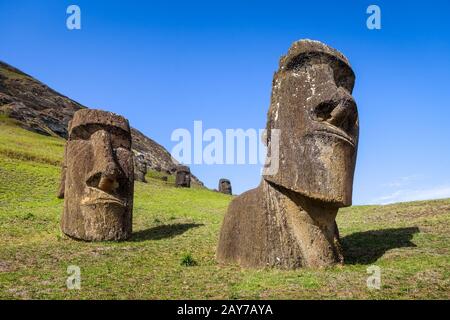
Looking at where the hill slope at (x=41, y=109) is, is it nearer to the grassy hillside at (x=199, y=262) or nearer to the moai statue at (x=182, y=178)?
the moai statue at (x=182, y=178)

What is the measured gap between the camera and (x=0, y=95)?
89125 millimetres

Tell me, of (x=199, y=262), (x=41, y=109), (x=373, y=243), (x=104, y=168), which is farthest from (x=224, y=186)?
(x=41, y=109)

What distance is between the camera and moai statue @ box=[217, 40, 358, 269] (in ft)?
33.8

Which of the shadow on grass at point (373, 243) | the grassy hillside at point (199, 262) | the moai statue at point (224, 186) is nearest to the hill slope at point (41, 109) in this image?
the moai statue at point (224, 186)

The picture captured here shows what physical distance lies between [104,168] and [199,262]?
16.0 ft

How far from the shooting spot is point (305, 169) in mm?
10352

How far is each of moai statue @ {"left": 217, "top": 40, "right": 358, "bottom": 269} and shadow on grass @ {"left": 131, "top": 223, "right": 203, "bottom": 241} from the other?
20.9 ft

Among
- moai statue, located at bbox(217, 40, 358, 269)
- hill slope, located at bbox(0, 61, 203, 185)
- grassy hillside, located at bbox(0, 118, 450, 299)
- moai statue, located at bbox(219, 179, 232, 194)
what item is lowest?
grassy hillside, located at bbox(0, 118, 450, 299)

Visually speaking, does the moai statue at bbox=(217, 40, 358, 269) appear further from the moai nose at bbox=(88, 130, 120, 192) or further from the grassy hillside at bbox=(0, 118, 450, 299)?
the moai nose at bbox=(88, 130, 120, 192)

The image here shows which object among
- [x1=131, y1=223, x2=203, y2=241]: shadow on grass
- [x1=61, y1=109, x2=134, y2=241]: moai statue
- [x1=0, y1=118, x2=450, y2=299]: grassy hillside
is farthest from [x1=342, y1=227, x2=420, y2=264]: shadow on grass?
[x1=61, y1=109, x2=134, y2=241]: moai statue

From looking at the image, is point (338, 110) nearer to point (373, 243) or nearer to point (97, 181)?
point (373, 243)

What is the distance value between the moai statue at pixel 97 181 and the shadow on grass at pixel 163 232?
105cm

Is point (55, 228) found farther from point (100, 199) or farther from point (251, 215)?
point (251, 215)

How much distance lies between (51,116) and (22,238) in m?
83.0
